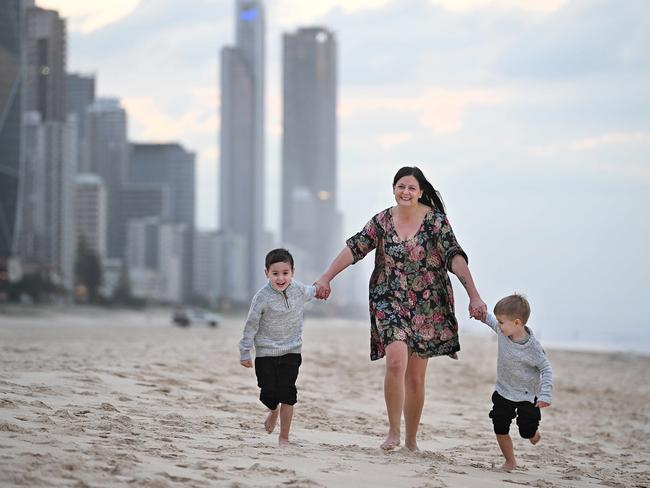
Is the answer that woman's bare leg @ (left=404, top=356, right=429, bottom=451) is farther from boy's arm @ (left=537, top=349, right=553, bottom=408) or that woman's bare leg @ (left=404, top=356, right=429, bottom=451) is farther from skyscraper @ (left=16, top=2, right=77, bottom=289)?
skyscraper @ (left=16, top=2, right=77, bottom=289)

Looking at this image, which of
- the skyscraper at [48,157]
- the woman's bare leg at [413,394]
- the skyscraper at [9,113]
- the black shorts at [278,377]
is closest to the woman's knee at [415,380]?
the woman's bare leg at [413,394]

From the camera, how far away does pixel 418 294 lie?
217 inches

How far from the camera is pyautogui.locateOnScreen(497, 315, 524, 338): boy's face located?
5.16 m

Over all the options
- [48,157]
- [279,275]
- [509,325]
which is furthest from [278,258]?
[48,157]

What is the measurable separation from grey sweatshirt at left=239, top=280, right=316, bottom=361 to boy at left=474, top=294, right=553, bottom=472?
44.4 inches

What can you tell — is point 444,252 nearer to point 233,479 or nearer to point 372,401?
point 233,479

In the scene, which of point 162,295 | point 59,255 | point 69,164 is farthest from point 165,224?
point 59,255

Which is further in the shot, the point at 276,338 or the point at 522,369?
the point at 276,338

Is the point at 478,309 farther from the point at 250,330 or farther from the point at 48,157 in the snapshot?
the point at 48,157

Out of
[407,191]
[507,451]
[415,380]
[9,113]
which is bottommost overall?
[507,451]

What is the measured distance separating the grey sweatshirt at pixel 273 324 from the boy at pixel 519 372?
3.70ft

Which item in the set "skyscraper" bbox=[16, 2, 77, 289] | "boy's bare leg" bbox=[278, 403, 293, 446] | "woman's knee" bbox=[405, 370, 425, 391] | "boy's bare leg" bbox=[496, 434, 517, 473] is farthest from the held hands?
"skyscraper" bbox=[16, 2, 77, 289]

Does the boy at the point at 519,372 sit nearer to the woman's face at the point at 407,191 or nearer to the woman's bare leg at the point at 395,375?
the woman's bare leg at the point at 395,375

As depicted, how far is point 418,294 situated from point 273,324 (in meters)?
0.83
